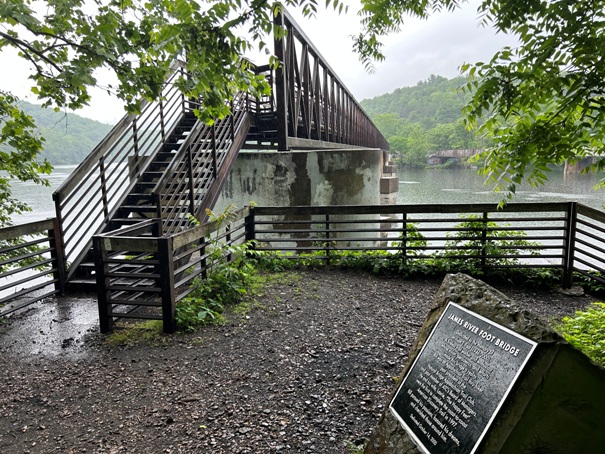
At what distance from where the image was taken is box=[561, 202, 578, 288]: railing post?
656 centimetres

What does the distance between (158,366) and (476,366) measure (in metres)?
3.25

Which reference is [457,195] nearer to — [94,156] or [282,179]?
[282,179]

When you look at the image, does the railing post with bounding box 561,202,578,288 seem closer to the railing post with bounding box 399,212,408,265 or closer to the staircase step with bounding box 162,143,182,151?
the railing post with bounding box 399,212,408,265

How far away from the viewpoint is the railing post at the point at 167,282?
470 centimetres

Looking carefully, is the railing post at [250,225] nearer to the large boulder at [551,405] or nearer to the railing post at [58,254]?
the railing post at [58,254]

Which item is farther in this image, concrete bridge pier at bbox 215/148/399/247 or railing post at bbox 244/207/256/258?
concrete bridge pier at bbox 215/148/399/247

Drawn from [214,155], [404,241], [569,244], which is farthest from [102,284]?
[569,244]

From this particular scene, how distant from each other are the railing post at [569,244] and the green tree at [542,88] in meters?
4.16

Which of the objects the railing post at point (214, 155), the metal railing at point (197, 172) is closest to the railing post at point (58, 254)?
the metal railing at point (197, 172)

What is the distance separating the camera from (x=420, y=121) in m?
88.4

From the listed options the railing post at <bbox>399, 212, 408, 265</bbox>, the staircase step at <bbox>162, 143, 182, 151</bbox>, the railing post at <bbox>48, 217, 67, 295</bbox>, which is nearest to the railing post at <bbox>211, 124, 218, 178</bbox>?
the staircase step at <bbox>162, 143, 182, 151</bbox>

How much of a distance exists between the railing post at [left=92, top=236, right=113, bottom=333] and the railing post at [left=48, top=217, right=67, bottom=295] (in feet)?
6.33

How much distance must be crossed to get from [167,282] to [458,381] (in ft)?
11.9

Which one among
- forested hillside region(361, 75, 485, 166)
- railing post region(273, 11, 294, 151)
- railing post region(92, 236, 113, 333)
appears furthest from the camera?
forested hillside region(361, 75, 485, 166)
